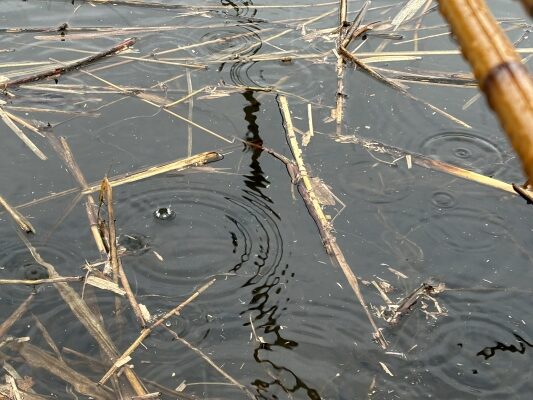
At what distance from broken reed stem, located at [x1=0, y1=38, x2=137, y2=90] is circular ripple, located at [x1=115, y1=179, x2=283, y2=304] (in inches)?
47.9

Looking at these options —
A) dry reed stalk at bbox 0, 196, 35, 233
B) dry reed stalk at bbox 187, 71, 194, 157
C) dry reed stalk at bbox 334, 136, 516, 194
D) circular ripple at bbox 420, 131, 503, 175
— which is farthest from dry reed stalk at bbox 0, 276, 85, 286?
circular ripple at bbox 420, 131, 503, 175

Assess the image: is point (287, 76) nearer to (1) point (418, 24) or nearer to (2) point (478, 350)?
(1) point (418, 24)

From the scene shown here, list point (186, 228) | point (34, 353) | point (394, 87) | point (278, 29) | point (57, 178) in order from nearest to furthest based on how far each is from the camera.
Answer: point (34, 353) < point (186, 228) < point (57, 178) < point (394, 87) < point (278, 29)

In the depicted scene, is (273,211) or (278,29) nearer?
(273,211)

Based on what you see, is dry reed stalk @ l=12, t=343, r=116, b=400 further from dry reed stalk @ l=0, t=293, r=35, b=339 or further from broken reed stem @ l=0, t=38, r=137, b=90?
broken reed stem @ l=0, t=38, r=137, b=90

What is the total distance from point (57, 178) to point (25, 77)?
1.01m

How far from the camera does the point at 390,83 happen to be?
3918mm

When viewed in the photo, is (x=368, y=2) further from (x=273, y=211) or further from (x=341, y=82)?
(x=273, y=211)

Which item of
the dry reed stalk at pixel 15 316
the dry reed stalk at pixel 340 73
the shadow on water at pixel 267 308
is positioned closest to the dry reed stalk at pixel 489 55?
the shadow on water at pixel 267 308

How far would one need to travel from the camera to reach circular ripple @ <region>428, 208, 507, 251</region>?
2953 millimetres

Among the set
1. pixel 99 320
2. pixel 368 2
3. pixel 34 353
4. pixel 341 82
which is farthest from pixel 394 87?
pixel 34 353

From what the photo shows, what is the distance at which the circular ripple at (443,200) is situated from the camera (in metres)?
3.14

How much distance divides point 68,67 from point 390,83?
6.26 ft

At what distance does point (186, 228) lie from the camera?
9.85 ft
